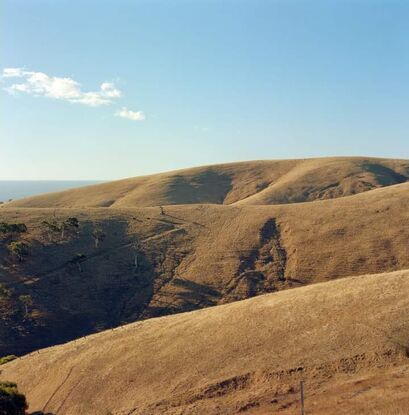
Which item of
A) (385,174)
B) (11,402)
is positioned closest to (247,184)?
(385,174)

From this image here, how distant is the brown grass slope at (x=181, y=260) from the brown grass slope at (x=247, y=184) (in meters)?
43.9

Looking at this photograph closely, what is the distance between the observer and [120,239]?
8212cm

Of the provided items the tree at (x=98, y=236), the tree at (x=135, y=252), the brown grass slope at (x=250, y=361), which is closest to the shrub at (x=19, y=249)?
the tree at (x=98, y=236)

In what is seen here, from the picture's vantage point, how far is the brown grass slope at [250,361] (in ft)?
86.6

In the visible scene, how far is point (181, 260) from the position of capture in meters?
74.7

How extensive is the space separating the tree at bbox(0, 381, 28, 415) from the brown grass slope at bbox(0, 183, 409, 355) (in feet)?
85.2

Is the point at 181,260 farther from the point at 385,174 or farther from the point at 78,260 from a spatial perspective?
the point at 385,174

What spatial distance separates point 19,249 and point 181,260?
26.2m

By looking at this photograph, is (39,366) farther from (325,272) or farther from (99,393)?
(325,272)

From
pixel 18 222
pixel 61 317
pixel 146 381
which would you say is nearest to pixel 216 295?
pixel 61 317

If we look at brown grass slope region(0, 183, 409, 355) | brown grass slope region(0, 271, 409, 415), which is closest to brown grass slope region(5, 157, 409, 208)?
brown grass slope region(0, 183, 409, 355)

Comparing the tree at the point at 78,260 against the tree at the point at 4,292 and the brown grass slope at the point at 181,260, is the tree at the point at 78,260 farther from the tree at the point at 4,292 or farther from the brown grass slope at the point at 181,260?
the tree at the point at 4,292

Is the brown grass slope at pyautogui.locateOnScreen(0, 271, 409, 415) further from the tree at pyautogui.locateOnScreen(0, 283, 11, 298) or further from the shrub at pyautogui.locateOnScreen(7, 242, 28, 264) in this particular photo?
the shrub at pyautogui.locateOnScreen(7, 242, 28, 264)

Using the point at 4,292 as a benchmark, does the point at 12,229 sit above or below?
above
